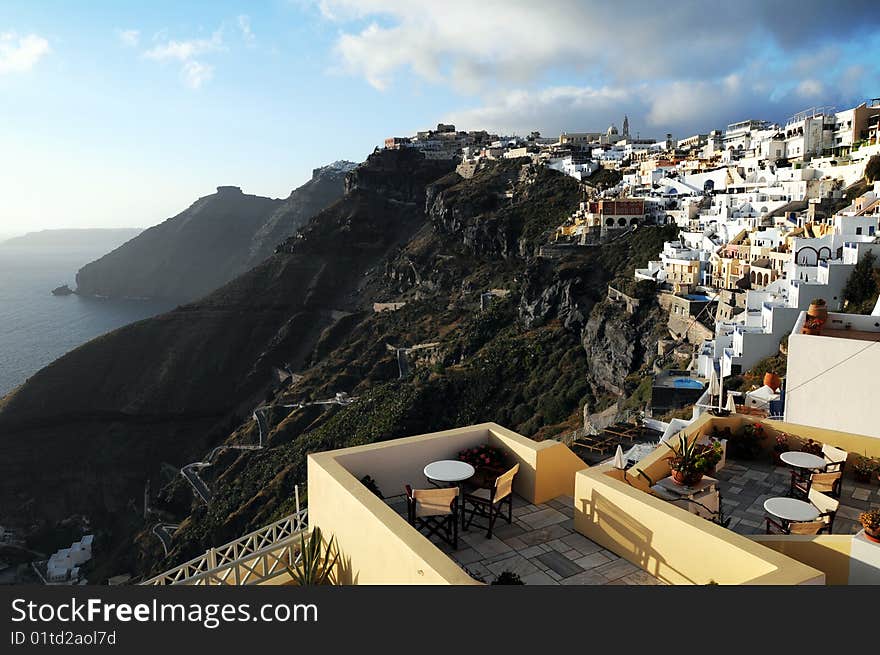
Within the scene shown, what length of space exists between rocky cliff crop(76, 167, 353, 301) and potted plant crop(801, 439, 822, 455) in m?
148

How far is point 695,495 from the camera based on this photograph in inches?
214

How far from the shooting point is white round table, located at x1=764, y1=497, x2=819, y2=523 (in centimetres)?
499

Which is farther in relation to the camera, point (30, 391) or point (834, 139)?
point (30, 391)

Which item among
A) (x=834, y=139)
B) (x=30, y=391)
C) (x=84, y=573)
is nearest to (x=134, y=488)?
(x=84, y=573)

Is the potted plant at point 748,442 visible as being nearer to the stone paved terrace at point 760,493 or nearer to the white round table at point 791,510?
the stone paved terrace at point 760,493

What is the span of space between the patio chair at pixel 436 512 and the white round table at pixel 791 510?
8.91 ft

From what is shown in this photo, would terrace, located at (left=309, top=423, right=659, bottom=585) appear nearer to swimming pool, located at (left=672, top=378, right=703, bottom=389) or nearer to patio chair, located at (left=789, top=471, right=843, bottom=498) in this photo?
patio chair, located at (left=789, top=471, right=843, bottom=498)

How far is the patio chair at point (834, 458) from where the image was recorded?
6.25 meters

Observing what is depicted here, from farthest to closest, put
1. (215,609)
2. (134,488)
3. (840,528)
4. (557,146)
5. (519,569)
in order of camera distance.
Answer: (557,146) < (134,488) < (840,528) < (519,569) < (215,609)

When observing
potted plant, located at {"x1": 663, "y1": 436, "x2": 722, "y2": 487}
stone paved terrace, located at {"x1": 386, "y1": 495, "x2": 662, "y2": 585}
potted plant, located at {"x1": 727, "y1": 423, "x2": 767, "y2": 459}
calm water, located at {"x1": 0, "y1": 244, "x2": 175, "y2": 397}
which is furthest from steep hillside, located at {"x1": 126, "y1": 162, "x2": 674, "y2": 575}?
calm water, located at {"x1": 0, "y1": 244, "x2": 175, "y2": 397}

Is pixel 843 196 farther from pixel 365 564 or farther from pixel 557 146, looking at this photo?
pixel 557 146

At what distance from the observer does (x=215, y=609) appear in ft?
10.8

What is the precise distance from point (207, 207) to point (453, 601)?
187 m

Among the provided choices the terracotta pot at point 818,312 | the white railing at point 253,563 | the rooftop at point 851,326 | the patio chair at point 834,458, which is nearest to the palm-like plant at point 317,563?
the white railing at point 253,563
